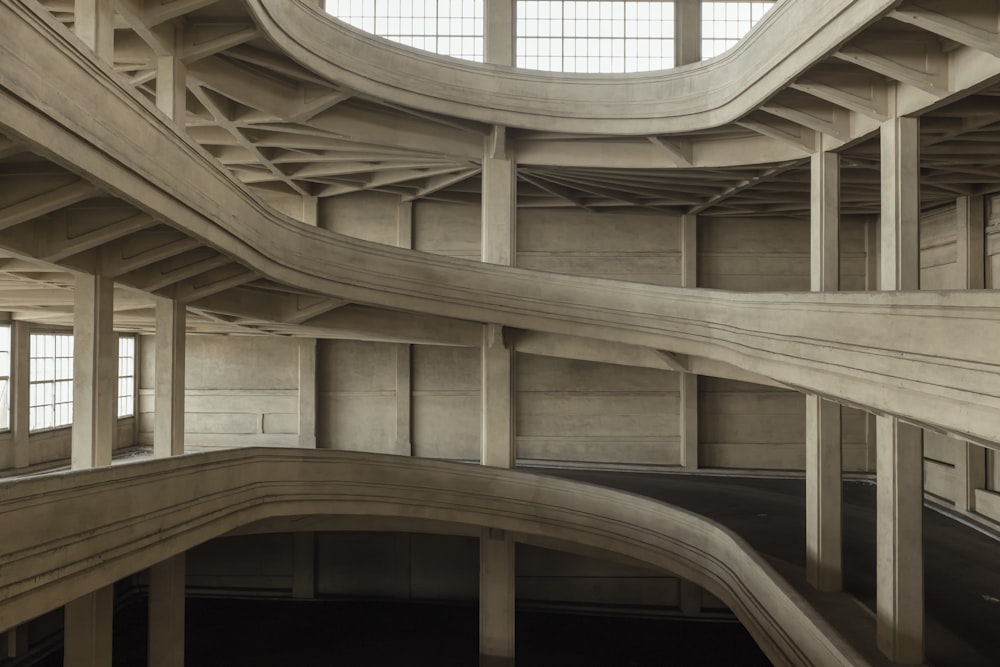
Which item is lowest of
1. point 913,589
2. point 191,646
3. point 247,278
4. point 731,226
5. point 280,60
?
point 191,646

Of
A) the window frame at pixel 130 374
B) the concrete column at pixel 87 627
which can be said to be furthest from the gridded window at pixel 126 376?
the concrete column at pixel 87 627

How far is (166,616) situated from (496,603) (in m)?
6.81

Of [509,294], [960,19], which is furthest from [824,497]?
[960,19]

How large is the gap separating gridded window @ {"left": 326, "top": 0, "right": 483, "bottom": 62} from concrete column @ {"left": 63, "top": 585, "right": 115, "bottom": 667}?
567 inches

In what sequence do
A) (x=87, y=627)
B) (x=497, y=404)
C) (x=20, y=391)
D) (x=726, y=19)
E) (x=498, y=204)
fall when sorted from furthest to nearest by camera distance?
(x=726, y=19) → (x=20, y=391) → (x=497, y=404) → (x=498, y=204) → (x=87, y=627)

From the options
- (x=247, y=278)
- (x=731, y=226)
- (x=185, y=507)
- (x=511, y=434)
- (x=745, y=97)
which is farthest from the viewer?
(x=731, y=226)

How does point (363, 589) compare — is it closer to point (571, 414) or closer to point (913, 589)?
point (571, 414)

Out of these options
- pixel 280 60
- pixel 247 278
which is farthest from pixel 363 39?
pixel 247 278

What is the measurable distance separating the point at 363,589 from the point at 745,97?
53.8 ft

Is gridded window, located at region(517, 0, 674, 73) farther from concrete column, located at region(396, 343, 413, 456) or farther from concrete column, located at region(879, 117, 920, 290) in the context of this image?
concrete column, located at region(879, 117, 920, 290)

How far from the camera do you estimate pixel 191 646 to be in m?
18.1

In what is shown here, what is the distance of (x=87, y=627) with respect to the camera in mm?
11031

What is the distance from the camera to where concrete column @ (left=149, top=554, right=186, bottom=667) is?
13.3m

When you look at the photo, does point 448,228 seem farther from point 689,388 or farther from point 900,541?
point 900,541
